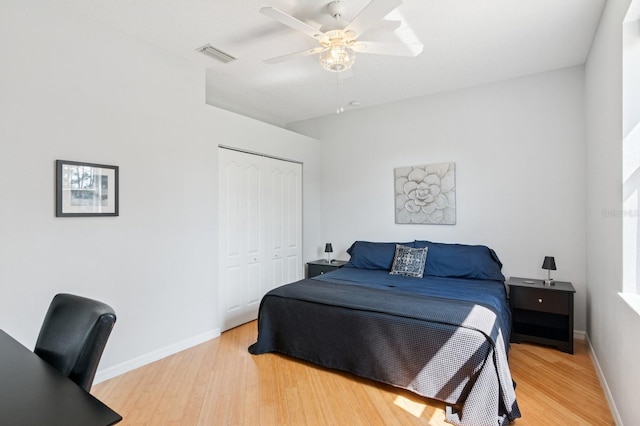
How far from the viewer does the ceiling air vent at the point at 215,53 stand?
2938 millimetres

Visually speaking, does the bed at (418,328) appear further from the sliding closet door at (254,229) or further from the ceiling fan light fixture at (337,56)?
the ceiling fan light fixture at (337,56)

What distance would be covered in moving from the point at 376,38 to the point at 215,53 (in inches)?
56.1

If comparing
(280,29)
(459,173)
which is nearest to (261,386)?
(280,29)

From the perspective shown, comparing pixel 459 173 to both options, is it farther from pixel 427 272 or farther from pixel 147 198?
pixel 147 198

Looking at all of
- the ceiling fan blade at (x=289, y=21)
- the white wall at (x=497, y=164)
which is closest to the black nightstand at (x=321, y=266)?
the white wall at (x=497, y=164)

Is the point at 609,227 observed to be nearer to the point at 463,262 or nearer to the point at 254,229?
the point at 463,262

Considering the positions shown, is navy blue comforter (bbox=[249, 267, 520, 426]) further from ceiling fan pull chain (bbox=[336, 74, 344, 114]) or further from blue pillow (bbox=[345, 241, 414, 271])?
ceiling fan pull chain (bbox=[336, 74, 344, 114])

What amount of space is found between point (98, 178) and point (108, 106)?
1.88ft

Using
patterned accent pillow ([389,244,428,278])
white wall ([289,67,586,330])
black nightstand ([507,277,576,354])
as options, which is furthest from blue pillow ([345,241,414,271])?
black nightstand ([507,277,576,354])

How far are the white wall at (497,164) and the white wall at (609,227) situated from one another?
1.08 feet

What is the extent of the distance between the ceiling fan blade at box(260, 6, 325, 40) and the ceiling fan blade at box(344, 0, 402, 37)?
0.77 feet

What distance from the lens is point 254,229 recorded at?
13.4 feet

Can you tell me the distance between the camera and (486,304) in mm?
2574

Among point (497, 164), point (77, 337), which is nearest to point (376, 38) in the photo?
point (497, 164)
